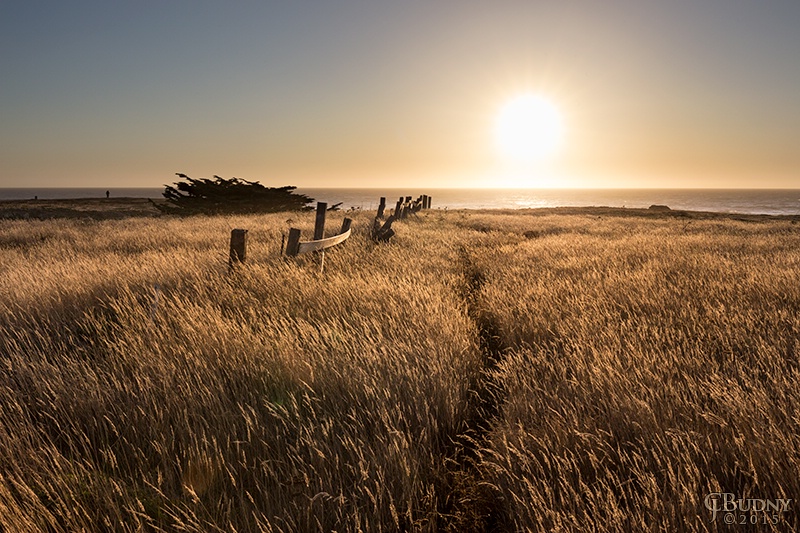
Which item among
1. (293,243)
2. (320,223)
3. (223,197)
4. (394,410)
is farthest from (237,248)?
(223,197)

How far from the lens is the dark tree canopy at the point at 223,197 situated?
25859mm

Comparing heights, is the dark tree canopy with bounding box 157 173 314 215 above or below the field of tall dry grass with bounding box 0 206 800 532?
above

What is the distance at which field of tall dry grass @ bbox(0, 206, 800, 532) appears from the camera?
1998 mm

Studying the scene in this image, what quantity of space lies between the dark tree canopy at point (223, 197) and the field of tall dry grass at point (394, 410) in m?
21.2

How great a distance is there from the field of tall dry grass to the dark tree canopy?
21166mm

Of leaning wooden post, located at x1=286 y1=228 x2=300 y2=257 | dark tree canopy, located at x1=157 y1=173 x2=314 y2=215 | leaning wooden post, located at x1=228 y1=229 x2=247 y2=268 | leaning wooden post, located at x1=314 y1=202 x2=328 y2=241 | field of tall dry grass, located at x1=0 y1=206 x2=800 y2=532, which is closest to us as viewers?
field of tall dry grass, located at x1=0 y1=206 x2=800 y2=532

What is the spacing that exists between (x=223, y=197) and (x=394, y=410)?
27.6 m

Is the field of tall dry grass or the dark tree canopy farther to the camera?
the dark tree canopy

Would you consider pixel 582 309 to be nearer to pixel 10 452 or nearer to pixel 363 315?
pixel 363 315

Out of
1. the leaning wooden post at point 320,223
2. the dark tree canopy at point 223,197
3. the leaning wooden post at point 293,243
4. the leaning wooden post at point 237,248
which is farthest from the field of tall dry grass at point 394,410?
the dark tree canopy at point 223,197

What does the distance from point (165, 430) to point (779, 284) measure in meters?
8.22

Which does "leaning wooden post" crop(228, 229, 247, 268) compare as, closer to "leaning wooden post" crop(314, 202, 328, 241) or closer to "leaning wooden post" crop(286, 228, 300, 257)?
"leaning wooden post" crop(286, 228, 300, 257)

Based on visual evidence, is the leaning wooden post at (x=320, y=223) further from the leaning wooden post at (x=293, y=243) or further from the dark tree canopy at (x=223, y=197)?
the dark tree canopy at (x=223, y=197)

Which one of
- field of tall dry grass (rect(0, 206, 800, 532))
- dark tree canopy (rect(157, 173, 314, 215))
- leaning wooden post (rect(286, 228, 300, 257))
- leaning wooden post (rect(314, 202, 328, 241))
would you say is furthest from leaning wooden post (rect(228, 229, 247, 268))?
dark tree canopy (rect(157, 173, 314, 215))
